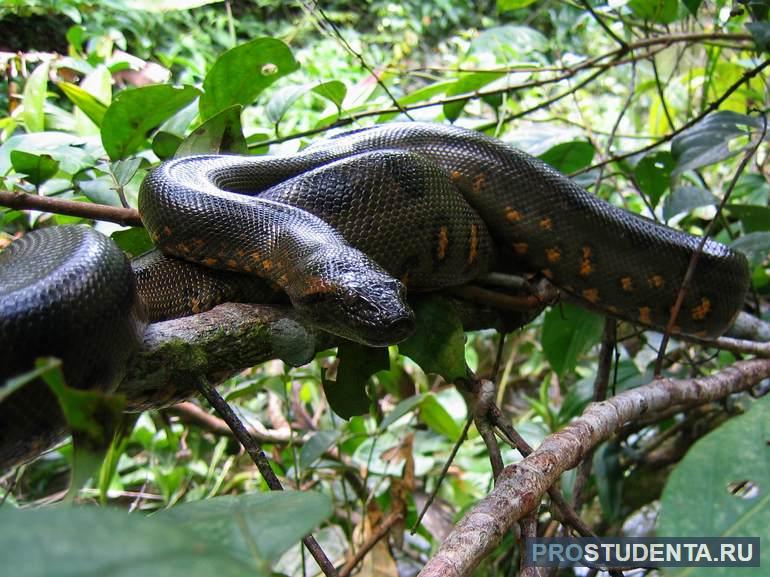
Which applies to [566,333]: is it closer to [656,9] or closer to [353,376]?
[353,376]

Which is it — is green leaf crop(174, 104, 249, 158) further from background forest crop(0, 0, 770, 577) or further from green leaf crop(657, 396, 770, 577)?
green leaf crop(657, 396, 770, 577)

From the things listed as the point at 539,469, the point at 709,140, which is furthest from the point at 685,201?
the point at 539,469

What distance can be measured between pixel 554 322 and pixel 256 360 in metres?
1.54

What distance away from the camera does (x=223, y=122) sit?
2.10 metres

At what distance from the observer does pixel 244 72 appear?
2184 millimetres

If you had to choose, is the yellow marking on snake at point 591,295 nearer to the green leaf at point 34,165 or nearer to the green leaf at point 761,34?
the green leaf at point 761,34

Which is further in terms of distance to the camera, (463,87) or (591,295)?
(463,87)

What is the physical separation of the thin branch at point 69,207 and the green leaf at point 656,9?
2.05m

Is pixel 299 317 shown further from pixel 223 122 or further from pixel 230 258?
pixel 223 122

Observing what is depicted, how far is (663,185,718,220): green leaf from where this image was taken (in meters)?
2.44

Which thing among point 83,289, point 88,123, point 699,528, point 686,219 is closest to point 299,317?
point 83,289

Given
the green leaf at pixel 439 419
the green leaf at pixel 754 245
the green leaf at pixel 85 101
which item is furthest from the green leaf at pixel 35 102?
the green leaf at pixel 754 245

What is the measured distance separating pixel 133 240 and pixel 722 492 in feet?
5.81

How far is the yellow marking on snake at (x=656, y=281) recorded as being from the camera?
2391 millimetres
